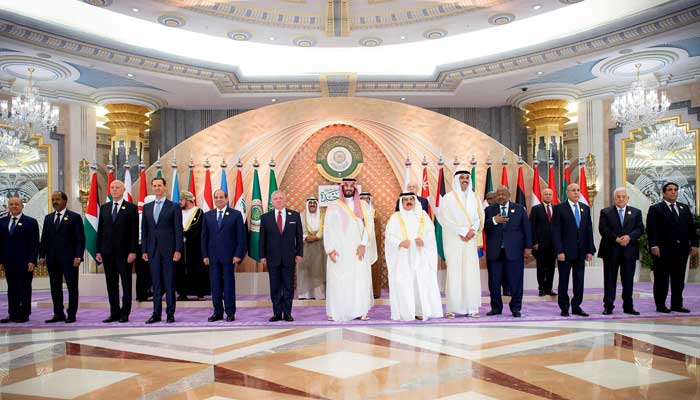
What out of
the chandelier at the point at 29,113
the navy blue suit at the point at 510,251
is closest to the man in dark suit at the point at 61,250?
the navy blue suit at the point at 510,251

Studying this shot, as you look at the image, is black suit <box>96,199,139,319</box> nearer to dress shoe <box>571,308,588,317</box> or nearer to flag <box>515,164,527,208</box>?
dress shoe <box>571,308,588,317</box>

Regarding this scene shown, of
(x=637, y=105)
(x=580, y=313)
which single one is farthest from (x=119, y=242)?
(x=637, y=105)

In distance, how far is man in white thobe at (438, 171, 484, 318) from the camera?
592cm

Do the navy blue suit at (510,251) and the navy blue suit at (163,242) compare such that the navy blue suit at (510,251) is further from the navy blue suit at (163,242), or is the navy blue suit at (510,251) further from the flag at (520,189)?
the navy blue suit at (163,242)

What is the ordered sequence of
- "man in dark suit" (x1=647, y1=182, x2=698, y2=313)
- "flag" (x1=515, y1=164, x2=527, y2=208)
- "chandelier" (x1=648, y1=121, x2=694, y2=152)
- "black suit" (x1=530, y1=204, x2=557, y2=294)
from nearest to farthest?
"man in dark suit" (x1=647, y1=182, x2=698, y2=313), "black suit" (x1=530, y1=204, x2=557, y2=294), "flag" (x1=515, y1=164, x2=527, y2=208), "chandelier" (x1=648, y1=121, x2=694, y2=152)

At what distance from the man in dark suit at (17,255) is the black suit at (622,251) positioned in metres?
6.06

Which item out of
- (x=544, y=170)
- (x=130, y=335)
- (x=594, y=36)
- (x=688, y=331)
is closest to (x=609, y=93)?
(x=544, y=170)

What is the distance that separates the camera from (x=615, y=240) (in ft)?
19.3

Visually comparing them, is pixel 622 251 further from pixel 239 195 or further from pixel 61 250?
pixel 61 250

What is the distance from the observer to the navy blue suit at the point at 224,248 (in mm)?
5758

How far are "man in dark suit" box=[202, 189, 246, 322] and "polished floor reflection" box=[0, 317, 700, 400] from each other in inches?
20.7

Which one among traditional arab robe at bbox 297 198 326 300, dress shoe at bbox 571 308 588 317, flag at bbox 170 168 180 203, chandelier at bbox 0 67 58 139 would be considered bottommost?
dress shoe at bbox 571 308 588 317

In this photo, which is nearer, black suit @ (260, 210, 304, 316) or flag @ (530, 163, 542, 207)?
black suit @ (260, 210, 304, 316)

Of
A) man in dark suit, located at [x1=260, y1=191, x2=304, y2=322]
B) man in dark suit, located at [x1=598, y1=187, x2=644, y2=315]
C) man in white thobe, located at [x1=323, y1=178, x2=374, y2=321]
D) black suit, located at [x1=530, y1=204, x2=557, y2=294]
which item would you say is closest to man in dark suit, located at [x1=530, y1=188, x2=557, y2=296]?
black suit, located at [x1=530, y1=204, x2=557, y2=294]
